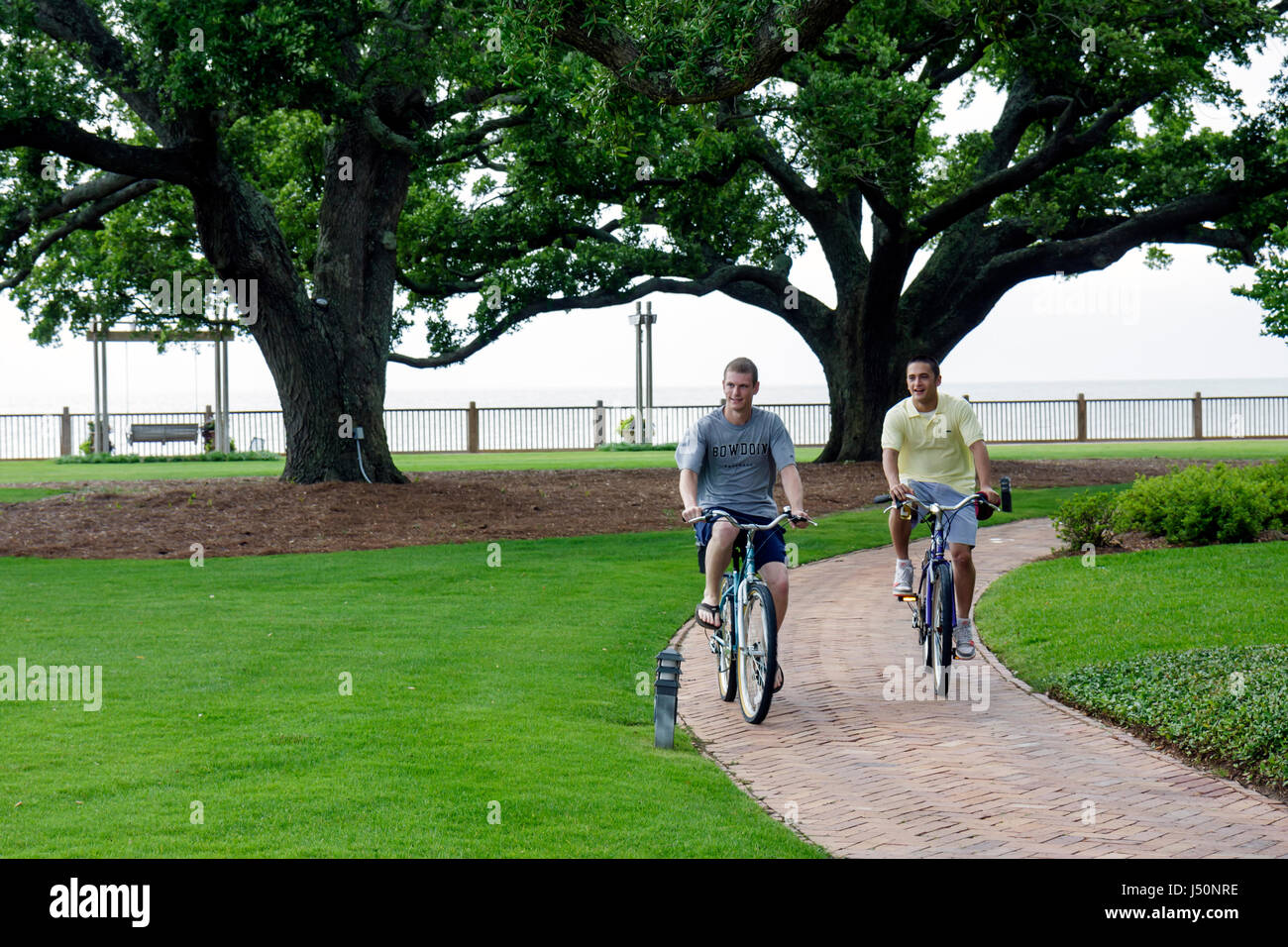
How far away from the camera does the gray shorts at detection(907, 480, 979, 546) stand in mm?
8250

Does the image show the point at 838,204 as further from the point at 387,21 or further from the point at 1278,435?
the point at 1278,435

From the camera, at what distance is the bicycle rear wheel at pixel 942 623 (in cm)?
793

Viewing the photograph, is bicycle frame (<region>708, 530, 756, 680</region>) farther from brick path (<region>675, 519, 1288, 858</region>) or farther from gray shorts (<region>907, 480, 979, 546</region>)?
gray shorts (<region>907, 480, 979, 546</region>)

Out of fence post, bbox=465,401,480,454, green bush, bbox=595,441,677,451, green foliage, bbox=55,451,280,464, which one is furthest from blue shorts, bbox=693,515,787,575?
fence post, bbox=465,401,480,454

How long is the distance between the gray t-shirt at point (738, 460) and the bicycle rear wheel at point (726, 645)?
1.53 feet

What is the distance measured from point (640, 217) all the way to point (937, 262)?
6708 mm

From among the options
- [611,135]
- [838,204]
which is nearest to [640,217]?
[838,204]

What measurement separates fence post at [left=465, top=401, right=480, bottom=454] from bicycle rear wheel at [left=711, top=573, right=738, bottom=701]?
35587 millimetres

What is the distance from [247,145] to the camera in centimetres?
2356

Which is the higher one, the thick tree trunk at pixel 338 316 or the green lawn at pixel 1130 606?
the thick tree trunk at pixel 338 316

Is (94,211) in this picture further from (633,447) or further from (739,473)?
(633,447)

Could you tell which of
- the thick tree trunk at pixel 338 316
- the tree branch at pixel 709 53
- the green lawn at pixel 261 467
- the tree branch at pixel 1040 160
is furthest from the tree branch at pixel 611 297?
the tree branch at pixel 709 53

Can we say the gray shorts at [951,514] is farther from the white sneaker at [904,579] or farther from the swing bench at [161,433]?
the swing bench at [161,433]

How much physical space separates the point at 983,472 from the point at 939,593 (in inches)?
35.0
